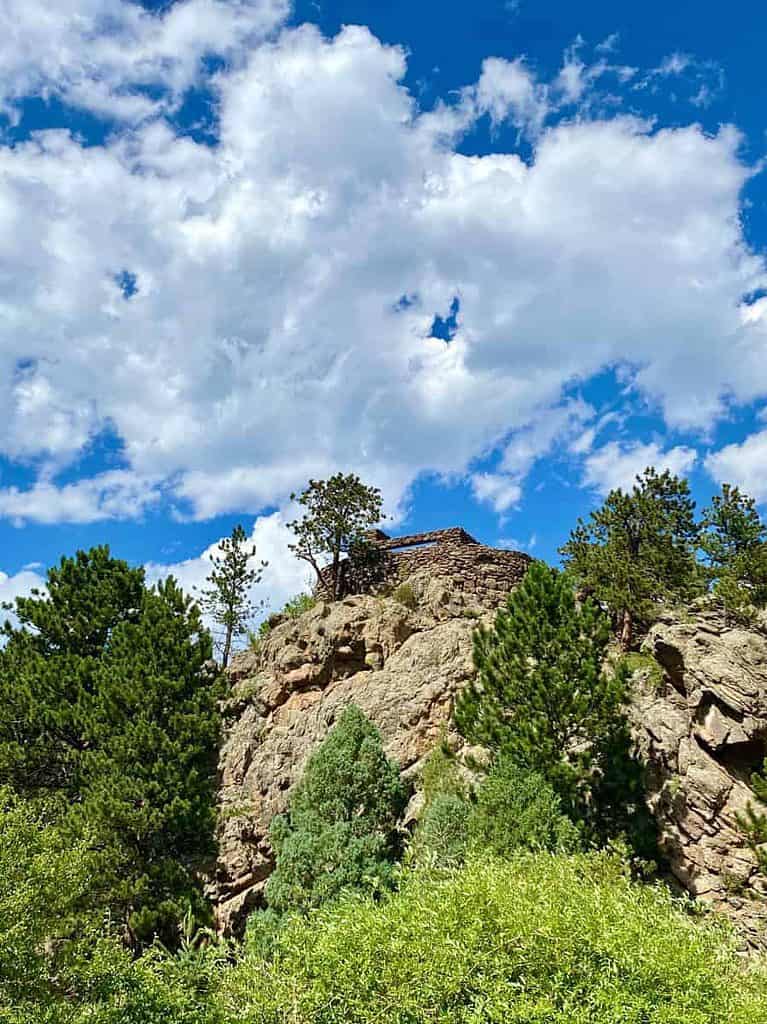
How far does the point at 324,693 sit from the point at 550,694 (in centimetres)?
1258

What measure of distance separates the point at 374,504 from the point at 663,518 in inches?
554

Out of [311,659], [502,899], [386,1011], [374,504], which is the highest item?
[374,504]

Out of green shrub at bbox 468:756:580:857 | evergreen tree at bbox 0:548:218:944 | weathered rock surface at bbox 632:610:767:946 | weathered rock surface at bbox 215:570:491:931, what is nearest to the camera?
green shrub at bbox 468:756:580:857

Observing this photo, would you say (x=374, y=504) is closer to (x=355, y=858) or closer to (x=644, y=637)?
(x=644, y=637)

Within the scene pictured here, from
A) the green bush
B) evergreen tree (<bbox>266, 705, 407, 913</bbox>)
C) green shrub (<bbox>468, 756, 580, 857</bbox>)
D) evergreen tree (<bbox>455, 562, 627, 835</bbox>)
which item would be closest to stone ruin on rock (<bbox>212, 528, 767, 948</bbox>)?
evergreen tree (<bbox>266, 705, 407, 913</bbox>)

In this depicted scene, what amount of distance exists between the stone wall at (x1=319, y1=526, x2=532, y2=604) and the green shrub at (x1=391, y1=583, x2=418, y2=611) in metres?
3.61

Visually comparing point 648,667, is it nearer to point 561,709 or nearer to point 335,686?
point 561,709

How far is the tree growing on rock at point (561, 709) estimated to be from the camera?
1944 cm

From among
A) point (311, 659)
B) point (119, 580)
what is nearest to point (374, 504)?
point (311, 659)

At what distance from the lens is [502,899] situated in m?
11.1

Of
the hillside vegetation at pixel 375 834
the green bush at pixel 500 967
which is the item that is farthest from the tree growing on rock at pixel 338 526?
the green bush at pixel 500 967

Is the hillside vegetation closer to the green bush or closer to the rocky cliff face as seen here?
the green bush

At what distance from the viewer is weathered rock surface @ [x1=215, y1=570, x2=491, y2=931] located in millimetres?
25766

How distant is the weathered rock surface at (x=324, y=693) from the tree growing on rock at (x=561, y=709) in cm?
515
